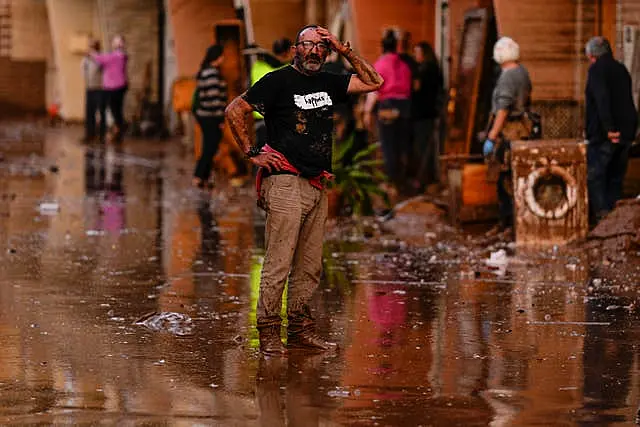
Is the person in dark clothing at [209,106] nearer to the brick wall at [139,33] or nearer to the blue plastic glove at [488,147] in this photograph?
the blue plastic glove at [488,147]

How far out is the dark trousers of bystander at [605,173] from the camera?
16672 millimetres

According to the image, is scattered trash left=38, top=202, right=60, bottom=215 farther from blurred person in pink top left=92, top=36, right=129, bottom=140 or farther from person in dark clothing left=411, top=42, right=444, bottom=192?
blurred person in pink top left=92, top=36, right=129, bottom=140

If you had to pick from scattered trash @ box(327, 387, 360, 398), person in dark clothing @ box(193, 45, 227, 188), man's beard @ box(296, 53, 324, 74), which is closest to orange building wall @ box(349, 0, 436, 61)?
person in dark clothing @ box(193, 45, 227, 188)

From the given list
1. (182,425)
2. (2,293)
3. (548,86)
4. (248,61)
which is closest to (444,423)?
(182,425)

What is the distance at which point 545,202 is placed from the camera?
16.0m

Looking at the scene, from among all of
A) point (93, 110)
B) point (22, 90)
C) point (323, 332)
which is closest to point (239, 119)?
A: point (323, 332)

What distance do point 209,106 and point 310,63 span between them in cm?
1332

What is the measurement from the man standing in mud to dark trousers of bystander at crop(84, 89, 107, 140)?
2540 centimetres

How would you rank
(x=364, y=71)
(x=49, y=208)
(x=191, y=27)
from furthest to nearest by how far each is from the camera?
1. (x=191, y=27)
2. (x=49, y=208)
3. (x=364, y=71)

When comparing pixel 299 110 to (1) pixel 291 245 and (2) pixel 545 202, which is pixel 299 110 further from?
(2) pixel 545 202

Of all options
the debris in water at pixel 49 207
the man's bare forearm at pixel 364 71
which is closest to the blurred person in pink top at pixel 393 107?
the debris in water at pixel 49 207

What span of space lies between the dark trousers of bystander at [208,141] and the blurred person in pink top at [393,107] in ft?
7.03

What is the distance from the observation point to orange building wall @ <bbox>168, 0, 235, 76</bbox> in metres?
32.1

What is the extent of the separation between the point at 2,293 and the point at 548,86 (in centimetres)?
873
